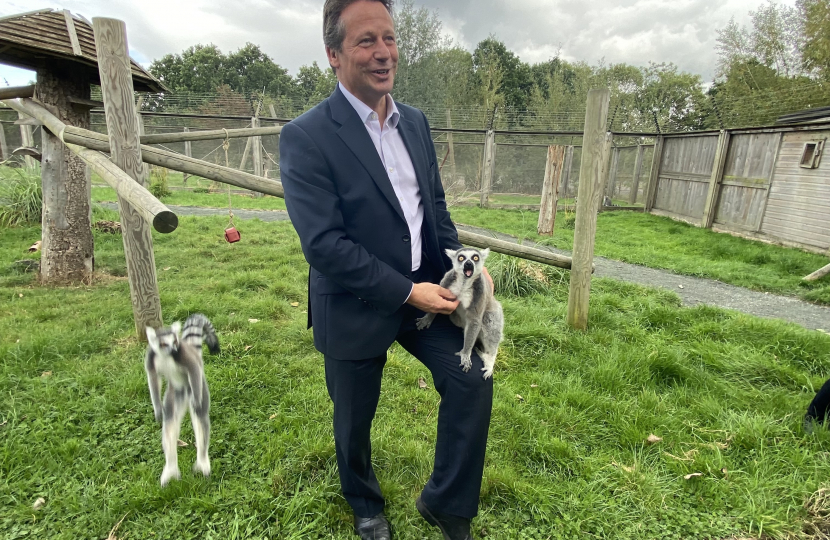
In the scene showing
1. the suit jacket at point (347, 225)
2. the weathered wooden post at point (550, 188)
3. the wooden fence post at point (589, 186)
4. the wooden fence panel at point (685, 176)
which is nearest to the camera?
the suit jacket at point (347, 225)

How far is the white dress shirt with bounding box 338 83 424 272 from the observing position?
1.85m

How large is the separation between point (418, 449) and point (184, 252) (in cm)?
541

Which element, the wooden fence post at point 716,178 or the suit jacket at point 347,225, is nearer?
the suit jacket at point 347,225

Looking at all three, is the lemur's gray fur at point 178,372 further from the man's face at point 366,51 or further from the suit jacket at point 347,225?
the man's face at point 366,51

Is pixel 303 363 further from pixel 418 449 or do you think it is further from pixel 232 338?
pixel 418 449

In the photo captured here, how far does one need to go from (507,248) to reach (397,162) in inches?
74.8

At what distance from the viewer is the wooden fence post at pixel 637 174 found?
47.0ft

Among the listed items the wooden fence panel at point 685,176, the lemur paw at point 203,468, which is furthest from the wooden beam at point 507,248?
the wooden fence panel at point 685,176

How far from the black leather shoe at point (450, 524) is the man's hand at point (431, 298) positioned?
93 cm

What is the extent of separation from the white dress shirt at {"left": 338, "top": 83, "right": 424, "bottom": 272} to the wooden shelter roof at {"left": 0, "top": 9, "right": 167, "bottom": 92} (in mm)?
4204

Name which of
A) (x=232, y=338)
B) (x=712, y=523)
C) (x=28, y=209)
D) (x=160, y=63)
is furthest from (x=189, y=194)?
(x=160, y=63)

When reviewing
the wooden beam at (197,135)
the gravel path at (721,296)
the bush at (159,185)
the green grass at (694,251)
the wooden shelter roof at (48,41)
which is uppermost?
the wooden shelter roof at (48,41)

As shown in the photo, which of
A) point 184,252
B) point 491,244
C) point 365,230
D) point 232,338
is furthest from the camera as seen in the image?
point 184,252

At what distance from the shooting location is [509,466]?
2.57 metres
